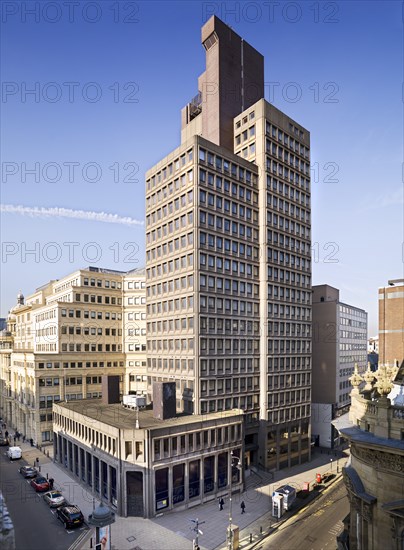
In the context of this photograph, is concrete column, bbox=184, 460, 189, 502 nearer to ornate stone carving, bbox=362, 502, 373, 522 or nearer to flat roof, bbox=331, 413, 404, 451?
flat roof, bbox=331, 413, 404, 451

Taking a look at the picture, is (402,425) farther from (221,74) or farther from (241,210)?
(221,74)

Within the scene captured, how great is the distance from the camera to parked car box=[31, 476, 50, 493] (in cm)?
4953

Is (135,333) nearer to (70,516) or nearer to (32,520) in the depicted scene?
(32,520)

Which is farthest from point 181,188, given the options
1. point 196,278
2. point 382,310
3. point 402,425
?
point 402,425

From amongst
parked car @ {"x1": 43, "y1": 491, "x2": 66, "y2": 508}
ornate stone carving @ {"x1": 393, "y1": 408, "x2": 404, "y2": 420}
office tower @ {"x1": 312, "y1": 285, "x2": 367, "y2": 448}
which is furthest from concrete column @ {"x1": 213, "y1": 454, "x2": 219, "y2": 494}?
office tower @ {"x1": 312, "y1": 285, "x2": 367, "y2": 448}

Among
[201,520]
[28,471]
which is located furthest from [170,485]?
[28,471]

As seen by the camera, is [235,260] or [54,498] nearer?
[54,498]

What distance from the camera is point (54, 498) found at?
1778 inches

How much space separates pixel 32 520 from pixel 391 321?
6011 centimetres

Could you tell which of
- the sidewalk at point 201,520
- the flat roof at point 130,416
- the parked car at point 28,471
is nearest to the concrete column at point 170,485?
the sidewalk at point 201,520

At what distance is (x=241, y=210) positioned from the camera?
64.1 metres

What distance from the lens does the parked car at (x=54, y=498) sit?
44344mm

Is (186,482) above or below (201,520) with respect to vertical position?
above

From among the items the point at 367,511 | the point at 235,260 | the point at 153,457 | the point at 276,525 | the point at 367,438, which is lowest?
the point at 276,525
